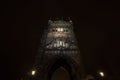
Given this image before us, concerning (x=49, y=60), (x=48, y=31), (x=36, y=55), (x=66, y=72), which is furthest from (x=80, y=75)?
(x=48, y=31)

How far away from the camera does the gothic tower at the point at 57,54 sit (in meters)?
39.6

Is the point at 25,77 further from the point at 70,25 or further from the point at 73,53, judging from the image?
the point at 70,25

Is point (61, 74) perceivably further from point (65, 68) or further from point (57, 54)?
point (57, 54)

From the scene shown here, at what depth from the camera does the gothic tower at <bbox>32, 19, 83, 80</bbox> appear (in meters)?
39.6

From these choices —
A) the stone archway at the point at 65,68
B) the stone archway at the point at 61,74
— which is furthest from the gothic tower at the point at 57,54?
the stone archway at the point at 61,74

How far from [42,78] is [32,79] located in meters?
2.09

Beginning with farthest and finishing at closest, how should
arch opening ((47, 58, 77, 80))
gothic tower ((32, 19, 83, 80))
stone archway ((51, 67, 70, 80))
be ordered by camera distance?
1. stone archway ((51, 67, 70, 80))
2. arch opening ((47, 58, 77, 80))
3. gothic tower ((32, 19, 83, 80))

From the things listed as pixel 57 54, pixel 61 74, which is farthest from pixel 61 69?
pixel 57 54

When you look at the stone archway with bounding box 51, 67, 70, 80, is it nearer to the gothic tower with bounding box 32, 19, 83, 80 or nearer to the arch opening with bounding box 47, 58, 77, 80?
the arch opening with bounding box 47, 58, 77, 80

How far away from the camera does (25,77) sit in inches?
1455

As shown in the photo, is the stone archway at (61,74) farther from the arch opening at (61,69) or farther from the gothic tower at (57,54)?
the gothic tower at (57,54)

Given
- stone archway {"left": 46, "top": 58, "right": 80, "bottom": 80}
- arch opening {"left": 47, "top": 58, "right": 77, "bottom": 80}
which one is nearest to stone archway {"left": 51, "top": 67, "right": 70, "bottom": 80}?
arch opening {"left": 47, "top": 58, "right": 77, "bottom": 80}

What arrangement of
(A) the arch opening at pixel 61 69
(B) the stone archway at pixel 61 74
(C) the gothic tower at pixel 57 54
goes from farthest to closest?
(B) the stone archway at pixel 61 74 → (A) the arch opening at pixel 61 69 → (C) the gothic tower at pixel 57 54

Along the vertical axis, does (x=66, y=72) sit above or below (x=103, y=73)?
above
